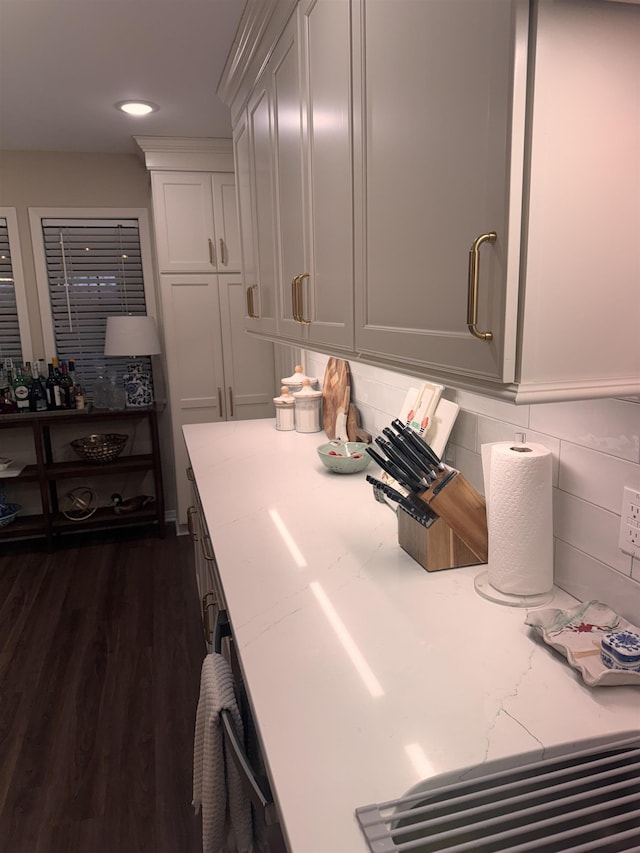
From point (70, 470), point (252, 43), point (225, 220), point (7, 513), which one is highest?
point (252, 43)

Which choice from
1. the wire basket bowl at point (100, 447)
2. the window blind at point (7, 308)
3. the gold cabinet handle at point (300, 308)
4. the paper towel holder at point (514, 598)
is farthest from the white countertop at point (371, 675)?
the window blind at point (7, 308)

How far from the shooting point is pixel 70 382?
12.5 feet

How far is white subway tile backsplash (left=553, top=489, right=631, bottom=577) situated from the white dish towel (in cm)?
72

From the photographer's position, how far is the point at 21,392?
3666 mm

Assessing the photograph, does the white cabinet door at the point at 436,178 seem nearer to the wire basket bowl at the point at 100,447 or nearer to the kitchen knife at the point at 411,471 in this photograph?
the kitchen knife at the point at 411,471

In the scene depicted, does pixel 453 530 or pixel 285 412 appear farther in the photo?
pixel 285 412

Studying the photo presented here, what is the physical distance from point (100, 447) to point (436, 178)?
3.36 m

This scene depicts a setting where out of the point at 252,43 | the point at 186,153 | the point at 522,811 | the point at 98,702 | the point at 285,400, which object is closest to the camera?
the point at 522,811

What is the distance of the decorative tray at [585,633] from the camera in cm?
89

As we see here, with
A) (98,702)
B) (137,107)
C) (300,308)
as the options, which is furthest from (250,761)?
A: (137,107)

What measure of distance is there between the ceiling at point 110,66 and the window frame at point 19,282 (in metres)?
0.53

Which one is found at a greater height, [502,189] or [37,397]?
[502,189]

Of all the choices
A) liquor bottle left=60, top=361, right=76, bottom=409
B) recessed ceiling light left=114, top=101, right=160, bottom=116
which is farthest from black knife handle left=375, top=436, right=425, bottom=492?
liquor bottle left=60, top=361, right=76, bottom=409

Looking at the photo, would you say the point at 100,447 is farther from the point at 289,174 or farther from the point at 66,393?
the point at 289,174
